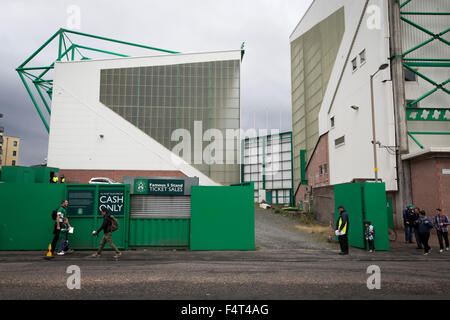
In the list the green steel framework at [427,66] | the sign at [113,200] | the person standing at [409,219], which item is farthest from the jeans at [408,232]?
the sign at [113,200]

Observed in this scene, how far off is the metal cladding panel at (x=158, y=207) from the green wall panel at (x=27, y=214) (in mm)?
3106

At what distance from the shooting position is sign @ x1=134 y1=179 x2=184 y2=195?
1330 centimetres

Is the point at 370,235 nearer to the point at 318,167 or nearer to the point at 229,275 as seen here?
the point at 229,275

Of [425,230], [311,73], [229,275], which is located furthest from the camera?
[311,73]

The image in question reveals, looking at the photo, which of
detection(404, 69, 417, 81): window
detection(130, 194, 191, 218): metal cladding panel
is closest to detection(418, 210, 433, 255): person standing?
detection(130, 194, 191, 218): metal cladding panel

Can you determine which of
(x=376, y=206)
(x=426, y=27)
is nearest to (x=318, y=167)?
(x=426, y=27)

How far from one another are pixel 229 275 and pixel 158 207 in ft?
20.0

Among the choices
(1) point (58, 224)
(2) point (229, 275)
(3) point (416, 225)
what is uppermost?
(1) point (58, 224)

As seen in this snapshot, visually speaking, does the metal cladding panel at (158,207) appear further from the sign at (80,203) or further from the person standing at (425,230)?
the person standing at (425,230)

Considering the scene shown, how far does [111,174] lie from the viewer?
36031 millimetres

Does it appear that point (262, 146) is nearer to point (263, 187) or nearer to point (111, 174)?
point (263, 187)

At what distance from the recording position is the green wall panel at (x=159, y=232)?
13.1m

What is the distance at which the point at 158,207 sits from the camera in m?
13.3
